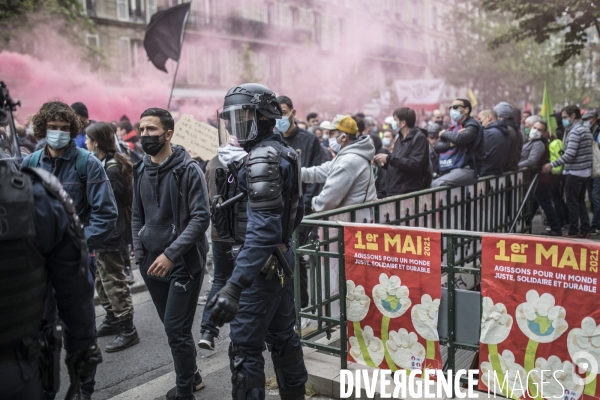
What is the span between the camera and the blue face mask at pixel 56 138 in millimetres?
3869

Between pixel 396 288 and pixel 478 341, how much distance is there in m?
0.57

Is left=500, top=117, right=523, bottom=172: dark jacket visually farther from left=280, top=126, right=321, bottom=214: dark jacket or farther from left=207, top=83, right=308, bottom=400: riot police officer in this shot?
left=207, top=83, right=308, bottom=400: riot police officer

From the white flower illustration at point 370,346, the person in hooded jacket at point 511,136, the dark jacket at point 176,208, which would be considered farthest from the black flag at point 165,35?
the white flower illustration at point 370,346

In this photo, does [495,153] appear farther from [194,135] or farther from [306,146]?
[194,135]

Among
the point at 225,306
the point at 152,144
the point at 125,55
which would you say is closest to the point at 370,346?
the point at 225,306

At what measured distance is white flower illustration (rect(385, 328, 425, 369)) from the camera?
3697mm

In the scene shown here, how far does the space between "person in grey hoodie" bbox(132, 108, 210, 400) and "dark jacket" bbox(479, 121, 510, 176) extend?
415cm

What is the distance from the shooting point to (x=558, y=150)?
934 cm

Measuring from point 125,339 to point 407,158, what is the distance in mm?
3478

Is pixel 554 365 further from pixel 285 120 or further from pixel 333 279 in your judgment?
pixel 285 120

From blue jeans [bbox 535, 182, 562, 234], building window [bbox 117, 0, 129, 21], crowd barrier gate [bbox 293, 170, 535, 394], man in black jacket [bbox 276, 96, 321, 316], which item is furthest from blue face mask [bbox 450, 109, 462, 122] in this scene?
building window [bbox 117, 0, 129, 21]

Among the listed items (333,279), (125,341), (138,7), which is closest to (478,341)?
(333,279)

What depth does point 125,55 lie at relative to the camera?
28.7 m

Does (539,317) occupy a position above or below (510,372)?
above
